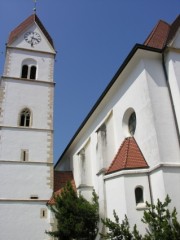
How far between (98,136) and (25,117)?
8.02 metres

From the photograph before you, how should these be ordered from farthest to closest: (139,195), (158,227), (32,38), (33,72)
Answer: (32,38)
(33,72)
(139,195)
(158,227)

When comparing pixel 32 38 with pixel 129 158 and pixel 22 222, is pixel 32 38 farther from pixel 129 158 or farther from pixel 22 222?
pixel 129 158

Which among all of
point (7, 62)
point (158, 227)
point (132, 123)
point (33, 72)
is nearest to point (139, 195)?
point (158, 227)

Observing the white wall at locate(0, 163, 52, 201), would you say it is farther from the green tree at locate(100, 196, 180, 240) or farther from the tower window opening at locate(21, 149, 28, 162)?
the green tree at locate(100, 196, 180, 240)

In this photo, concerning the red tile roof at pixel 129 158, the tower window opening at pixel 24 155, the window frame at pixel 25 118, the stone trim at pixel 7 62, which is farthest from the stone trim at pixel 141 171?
the stone trim at pixel 7 62

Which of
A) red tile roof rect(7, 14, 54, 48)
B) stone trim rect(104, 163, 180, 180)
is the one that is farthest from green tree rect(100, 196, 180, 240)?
red tile roof rect(7, 14, 54, 48)

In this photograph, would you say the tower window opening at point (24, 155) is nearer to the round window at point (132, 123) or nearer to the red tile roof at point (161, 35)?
the round window at point (132, 123)

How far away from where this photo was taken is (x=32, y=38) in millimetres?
24812

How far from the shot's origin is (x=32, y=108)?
2088 centimetres

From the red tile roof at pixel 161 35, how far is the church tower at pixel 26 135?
10.2 m

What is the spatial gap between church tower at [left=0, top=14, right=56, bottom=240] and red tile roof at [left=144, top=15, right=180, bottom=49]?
10214 mm

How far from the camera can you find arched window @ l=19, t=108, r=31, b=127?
2038 centimetres

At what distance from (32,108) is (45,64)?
15.6 ft

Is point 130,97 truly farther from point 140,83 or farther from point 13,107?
point 13,107
